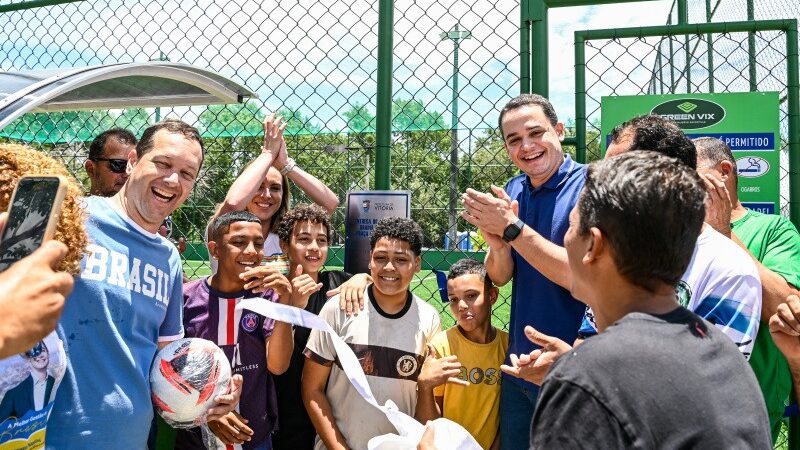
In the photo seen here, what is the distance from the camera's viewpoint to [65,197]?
1.64 metres

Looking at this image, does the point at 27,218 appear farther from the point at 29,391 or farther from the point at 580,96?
the point at 580,96

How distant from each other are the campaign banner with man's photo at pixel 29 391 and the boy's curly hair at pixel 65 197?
25 centimetres

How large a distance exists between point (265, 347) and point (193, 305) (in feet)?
1.24

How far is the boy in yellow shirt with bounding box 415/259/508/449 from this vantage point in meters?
2.63

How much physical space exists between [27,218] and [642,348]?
4.07 feet

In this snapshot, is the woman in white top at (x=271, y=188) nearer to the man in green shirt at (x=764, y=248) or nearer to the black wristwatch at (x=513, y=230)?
the black wristwatch at (x=513, y=230)

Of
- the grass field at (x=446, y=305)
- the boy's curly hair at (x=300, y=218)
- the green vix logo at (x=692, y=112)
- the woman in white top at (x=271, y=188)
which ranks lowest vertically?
the grass field at (x=446, y=305)

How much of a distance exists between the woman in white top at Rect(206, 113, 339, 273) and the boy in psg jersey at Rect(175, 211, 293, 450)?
305mm

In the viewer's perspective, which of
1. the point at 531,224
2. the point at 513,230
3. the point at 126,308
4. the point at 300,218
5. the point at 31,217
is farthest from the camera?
the point at 300,218

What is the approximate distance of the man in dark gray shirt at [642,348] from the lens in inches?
41.2

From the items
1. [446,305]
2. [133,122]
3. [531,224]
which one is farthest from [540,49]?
[446,305]

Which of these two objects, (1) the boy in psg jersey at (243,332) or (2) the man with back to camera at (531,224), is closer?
(2) the man with back to camera at (531,224)

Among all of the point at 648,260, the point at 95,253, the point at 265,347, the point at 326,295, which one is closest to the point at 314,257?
the point at 326,295

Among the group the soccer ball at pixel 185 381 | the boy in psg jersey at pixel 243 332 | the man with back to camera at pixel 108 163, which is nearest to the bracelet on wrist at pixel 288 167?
the boy in psg jersey at pixel 243 332
